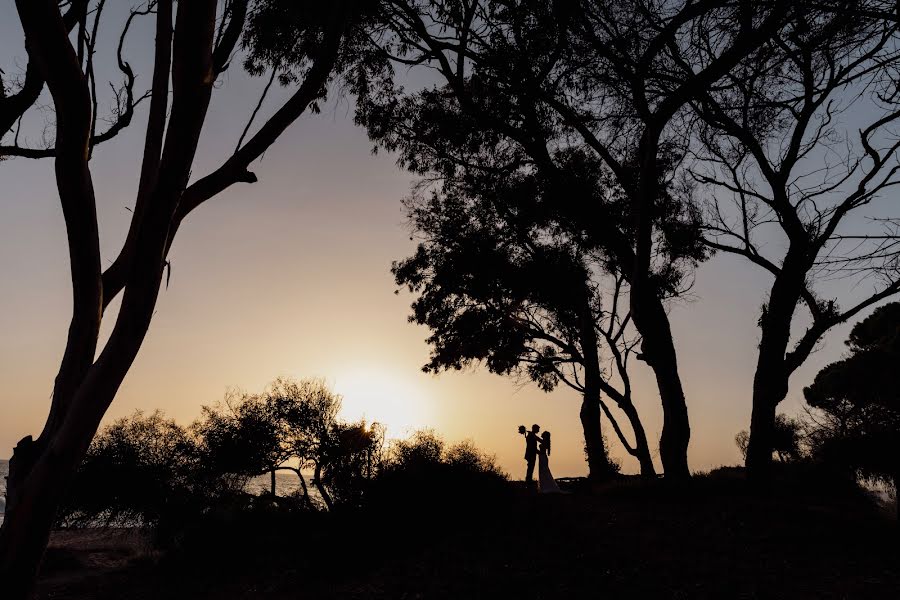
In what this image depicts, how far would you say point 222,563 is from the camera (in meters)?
18.2

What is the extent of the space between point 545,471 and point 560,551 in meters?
5.84

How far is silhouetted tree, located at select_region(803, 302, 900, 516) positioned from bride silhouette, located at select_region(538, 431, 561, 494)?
685 cm

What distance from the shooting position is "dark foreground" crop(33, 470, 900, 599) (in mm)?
9547

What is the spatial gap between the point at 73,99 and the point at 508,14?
929 cm

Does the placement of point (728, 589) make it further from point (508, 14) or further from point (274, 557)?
point (274, 557)

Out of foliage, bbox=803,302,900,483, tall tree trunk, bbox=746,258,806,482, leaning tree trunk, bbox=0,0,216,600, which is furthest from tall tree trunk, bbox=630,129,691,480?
leaning tree trunk, bbox=0,0,216,600

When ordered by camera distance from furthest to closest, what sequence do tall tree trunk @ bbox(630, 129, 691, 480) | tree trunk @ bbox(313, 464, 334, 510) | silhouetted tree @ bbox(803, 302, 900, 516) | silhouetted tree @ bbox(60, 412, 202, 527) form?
silhouetted tree @ bbox(60, 412, 202, 527)
tree trunk @ bbox(313, 464, 334, 510)
tall tree trunk @ bbox(630, 129, 691, 480)
silhouetted tree @ bbox(803, 302, 900, 516)

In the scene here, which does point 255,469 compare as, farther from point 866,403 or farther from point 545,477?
point 866,403

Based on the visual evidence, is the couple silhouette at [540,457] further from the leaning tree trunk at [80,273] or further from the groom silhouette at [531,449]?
the leaning tree trunk at [80,273]

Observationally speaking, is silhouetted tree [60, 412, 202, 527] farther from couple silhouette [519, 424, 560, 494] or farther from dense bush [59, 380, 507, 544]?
couple silhouette [519, 424, 560, 494]

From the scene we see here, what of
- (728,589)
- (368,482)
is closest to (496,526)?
(368,482)

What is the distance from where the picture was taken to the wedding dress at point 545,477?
56.0ft

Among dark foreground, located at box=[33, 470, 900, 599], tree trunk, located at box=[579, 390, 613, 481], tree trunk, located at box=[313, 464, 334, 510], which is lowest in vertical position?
dark foreground, located at box=[33, 470, 900, 599]

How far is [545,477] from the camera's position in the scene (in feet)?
57.1
